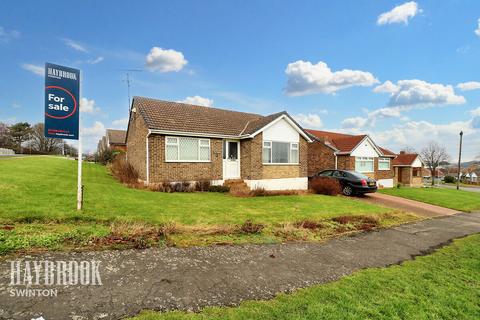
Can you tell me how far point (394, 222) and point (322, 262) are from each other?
7.65 m

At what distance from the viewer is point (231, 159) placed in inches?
719

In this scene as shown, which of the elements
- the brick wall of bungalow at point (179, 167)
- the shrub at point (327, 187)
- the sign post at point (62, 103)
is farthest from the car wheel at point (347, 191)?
the sign post at point (62, 103)

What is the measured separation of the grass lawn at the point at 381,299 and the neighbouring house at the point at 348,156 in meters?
20.4

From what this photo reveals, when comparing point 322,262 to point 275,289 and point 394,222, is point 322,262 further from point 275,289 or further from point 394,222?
point 394,222

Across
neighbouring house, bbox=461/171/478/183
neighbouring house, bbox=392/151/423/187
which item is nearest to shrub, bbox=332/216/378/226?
neighbouring house, bbox=392/151/423/187

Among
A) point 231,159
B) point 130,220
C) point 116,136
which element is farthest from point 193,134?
point 116,136

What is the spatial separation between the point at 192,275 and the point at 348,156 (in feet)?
78.4

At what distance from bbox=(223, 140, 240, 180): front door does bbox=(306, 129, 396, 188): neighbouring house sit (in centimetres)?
1059

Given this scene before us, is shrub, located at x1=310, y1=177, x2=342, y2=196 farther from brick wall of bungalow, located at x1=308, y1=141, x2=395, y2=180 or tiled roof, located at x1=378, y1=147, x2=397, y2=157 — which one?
tiled roof, located at x1=378, y1=147, x2=397, y2=157

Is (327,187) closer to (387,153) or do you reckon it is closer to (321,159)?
(321,159)

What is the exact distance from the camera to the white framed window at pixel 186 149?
51.3 feet

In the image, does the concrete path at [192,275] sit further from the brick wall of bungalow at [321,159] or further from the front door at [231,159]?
the brick wall of bungalow at [321,159]

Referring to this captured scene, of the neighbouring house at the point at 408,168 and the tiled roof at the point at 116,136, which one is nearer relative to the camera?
the neighbouring house at the point at 408,168

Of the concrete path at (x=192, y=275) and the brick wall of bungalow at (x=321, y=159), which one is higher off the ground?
the brick wall of bungalow at (x=321, y=159)
